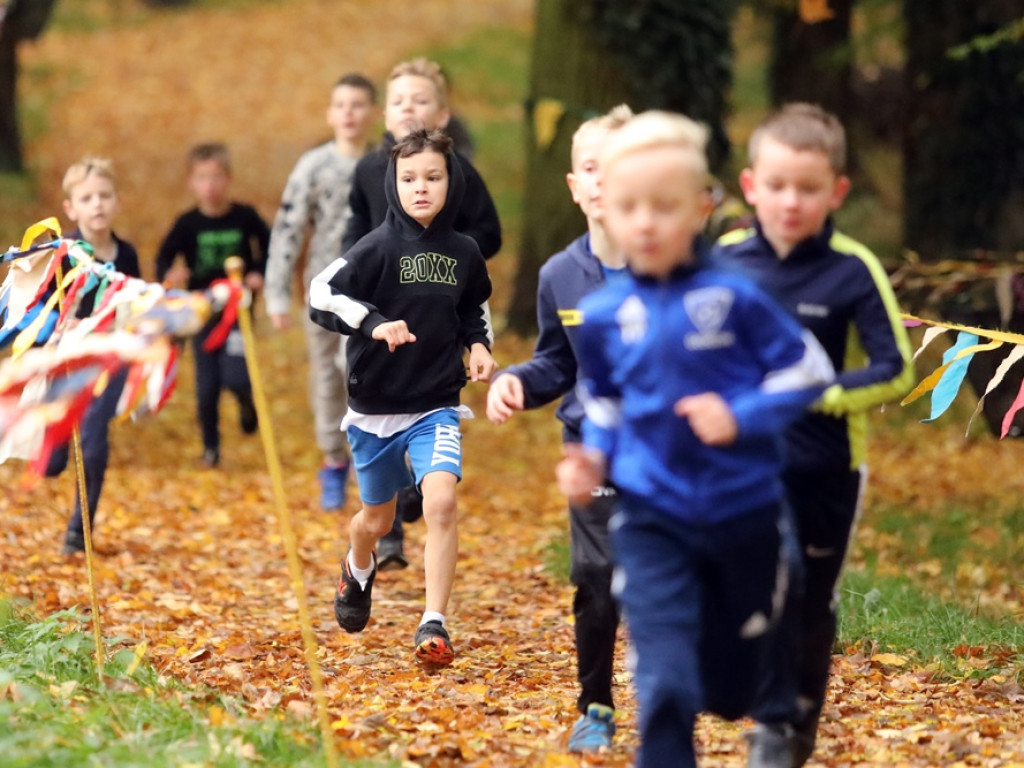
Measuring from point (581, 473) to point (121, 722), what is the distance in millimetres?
1851

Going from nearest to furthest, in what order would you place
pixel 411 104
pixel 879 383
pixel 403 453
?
pixel 879 383 → pixel 403 453 → pixel 411 104

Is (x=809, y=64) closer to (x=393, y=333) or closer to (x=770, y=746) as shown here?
(x=393, y=333)

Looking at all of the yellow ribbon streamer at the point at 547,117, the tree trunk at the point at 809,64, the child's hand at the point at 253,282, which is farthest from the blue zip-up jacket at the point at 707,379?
the tree trunk at the point at 809,64

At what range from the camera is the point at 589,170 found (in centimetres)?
541

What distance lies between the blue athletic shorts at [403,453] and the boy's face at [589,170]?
1.38m

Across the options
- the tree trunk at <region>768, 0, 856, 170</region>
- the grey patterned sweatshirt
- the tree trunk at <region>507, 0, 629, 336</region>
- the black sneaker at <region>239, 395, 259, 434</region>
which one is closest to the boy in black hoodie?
the grey patterned sweatshirt

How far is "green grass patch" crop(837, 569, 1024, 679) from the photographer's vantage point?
6352 mm

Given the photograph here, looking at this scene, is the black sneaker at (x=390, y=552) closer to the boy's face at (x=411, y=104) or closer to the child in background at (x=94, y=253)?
the child in background at (x=94, y=253)

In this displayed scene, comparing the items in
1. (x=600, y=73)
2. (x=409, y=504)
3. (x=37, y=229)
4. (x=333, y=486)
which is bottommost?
(x=333, y=486)

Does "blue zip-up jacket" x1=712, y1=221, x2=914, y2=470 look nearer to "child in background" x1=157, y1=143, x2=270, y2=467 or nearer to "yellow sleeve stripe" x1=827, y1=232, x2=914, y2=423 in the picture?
"yellow sleeve stripe" x1=827, y1=232, x2=914, y2=423

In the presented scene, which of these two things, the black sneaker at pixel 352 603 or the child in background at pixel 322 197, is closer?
the black sneaker at pixel 352 603

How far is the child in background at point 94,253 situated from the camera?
8352 mm

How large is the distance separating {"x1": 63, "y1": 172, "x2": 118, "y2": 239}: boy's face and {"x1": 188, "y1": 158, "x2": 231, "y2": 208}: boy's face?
259 centimetres

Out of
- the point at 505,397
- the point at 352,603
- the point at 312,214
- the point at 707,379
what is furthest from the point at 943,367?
the point at 312,214
